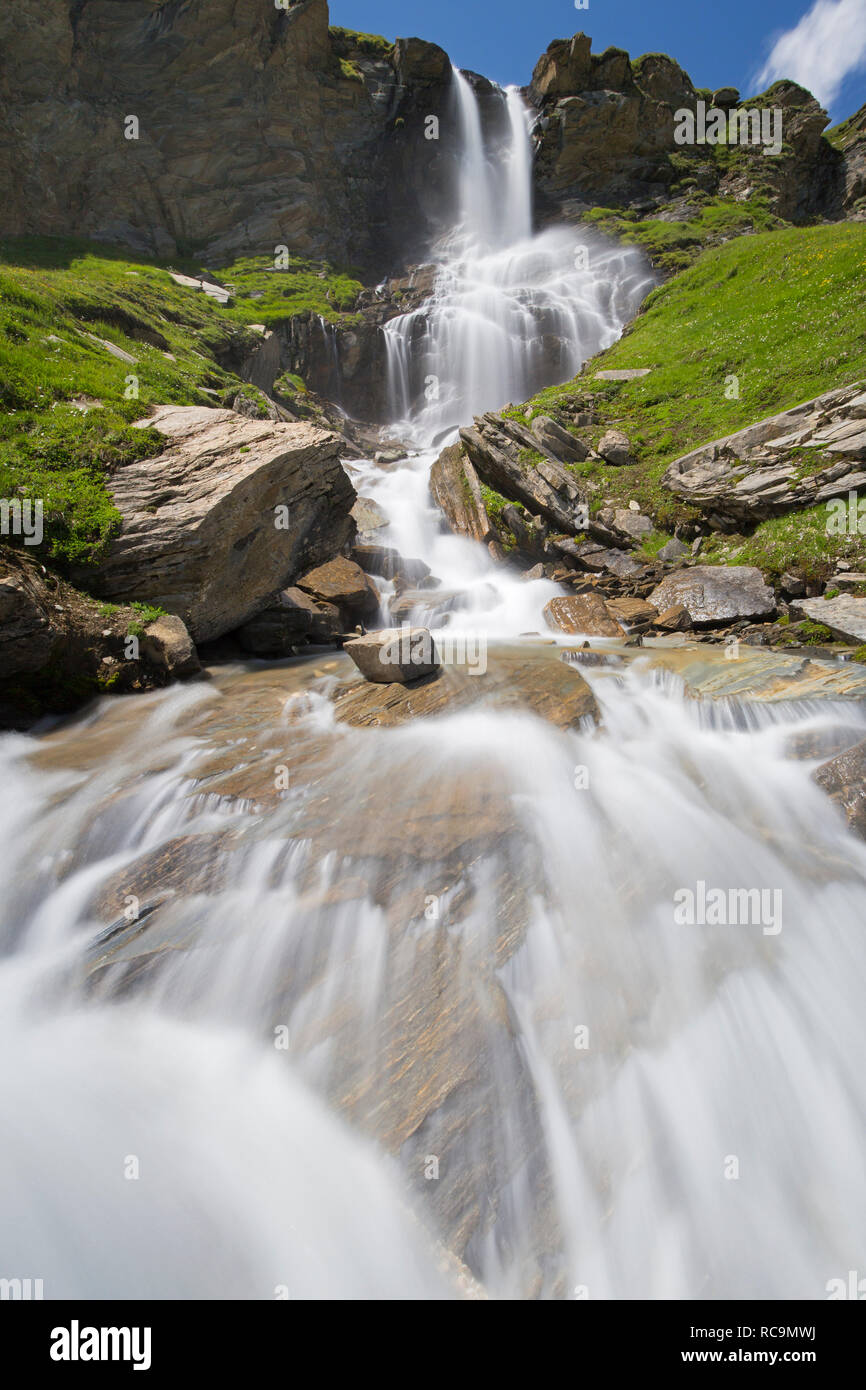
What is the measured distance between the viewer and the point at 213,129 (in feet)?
145

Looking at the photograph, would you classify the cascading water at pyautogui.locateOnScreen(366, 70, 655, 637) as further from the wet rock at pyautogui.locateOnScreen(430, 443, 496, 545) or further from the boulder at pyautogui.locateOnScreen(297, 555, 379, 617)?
the boulder at pyautogui.locateOnScreen(297, 555, 379, 617)

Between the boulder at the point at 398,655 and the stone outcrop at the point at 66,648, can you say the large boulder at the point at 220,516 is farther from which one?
the boulder at the point at 398,655

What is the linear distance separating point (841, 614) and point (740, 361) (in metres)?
13.4

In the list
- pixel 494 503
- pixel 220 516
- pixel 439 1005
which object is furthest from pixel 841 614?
pixel 494 503

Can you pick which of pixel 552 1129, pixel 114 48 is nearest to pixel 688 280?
pixel 552 1129

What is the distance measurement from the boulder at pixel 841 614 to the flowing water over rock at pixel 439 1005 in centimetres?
207

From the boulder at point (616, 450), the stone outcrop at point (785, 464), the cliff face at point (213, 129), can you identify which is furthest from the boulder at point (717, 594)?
the cliff face at point (213, 129)

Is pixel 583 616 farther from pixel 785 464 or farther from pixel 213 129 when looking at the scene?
pixel 213 129

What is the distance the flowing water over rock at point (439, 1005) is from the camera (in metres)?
3.27

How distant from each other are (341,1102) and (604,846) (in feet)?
9.70

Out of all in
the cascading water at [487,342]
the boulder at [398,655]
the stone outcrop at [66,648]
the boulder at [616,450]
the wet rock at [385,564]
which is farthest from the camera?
the boulder at [616,450]
